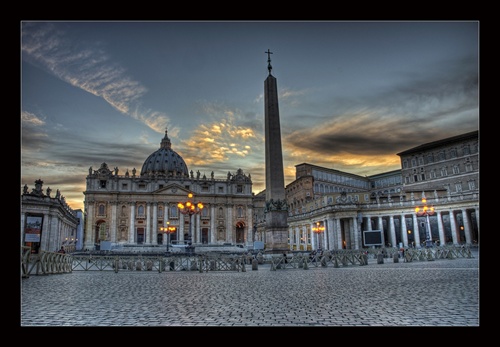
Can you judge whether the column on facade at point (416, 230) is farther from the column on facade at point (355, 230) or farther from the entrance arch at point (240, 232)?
the entrance arch at point (240, 232)

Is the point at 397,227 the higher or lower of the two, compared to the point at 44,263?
higher

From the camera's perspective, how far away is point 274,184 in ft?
79.3

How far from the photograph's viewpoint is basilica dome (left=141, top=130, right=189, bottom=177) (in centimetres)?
11319

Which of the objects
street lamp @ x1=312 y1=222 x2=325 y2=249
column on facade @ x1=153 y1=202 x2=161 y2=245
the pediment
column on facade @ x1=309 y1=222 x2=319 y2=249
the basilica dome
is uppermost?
the basilica dome

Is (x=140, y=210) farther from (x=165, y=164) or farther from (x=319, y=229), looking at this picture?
(x=319, y=229)

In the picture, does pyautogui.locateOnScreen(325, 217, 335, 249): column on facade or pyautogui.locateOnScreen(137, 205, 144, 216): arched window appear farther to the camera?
pyautogui.locateOnScreen(137, 205, 144, 216): arched window

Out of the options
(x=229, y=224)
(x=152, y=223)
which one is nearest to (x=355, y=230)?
(x=229, y=224)

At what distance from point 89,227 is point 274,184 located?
6908 centimetres

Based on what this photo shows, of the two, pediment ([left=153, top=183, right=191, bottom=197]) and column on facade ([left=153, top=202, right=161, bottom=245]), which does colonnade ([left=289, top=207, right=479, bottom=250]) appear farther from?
column on facade ([left=153, top=202, right=161, bottom=245])

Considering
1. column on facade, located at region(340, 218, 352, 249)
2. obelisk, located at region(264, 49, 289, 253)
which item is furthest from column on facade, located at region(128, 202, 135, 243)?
obelisk, located at region(264, 49, 289, 253)

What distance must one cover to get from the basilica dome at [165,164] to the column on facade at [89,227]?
29.1 m
